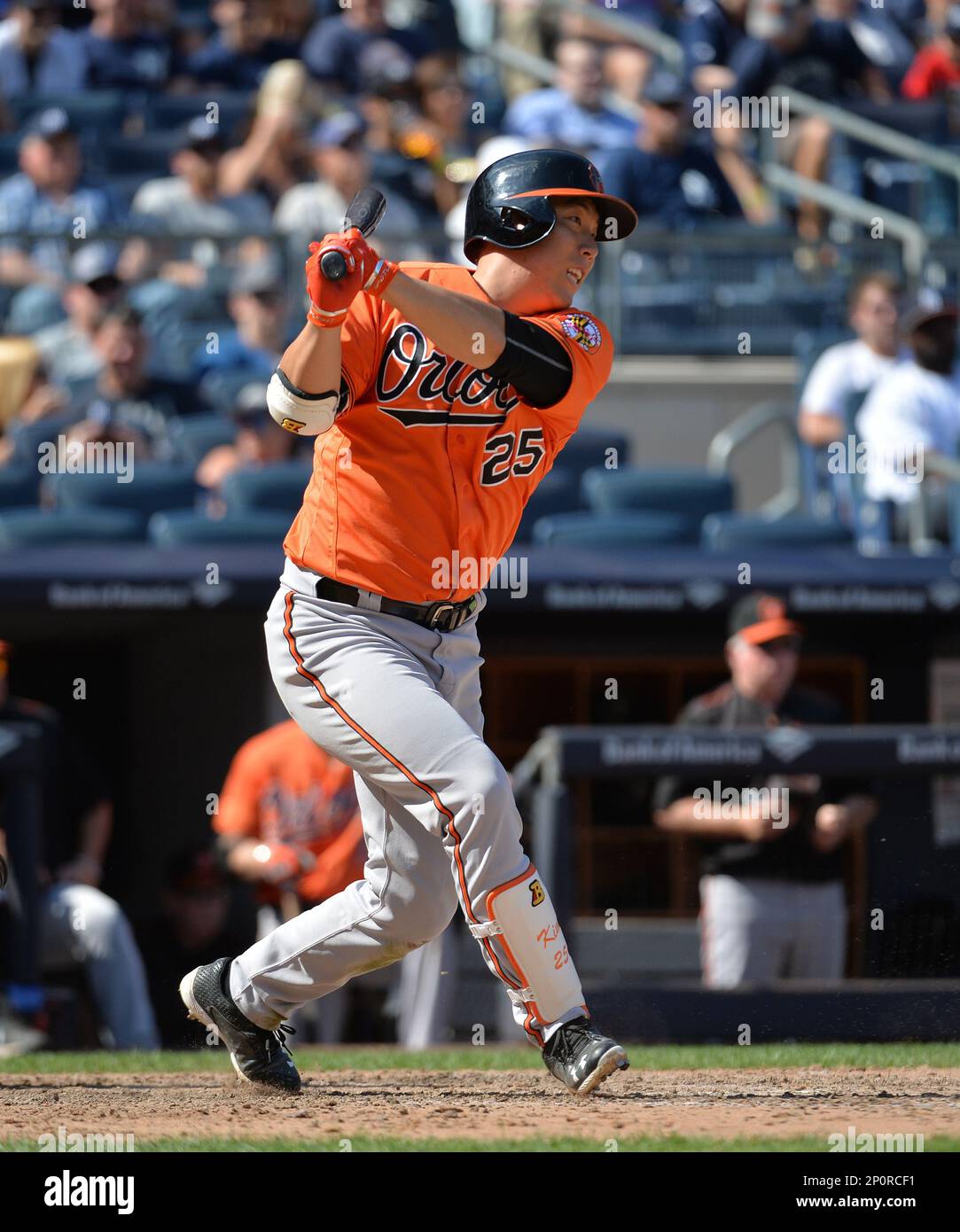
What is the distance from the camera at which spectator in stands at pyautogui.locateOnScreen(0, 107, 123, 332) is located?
27.4ft

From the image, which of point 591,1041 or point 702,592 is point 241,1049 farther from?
point 702,592

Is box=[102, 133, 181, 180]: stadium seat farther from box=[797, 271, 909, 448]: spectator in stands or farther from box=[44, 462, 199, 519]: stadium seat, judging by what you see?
box=[797, 271, 909, 448]: spectator in stands

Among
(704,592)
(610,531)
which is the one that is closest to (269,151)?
(610,531)

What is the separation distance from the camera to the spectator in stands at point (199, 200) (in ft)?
28.8

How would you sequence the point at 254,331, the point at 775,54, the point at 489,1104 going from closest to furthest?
the point at 489,1104, the point at 254,331, the point at 775,54

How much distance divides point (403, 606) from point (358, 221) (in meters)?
0.75

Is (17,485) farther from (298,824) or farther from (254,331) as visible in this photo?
(298,824)

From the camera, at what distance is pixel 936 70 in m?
10.8

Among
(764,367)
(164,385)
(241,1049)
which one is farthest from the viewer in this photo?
(764,367)

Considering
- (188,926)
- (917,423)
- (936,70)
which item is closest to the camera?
(188,926)

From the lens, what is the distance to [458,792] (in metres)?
3.40

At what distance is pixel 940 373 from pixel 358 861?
3.42 meters

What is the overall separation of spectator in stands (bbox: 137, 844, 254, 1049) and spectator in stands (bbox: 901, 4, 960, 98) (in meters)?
6.59

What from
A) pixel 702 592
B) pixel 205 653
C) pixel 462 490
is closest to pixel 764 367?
pixel 702 592
